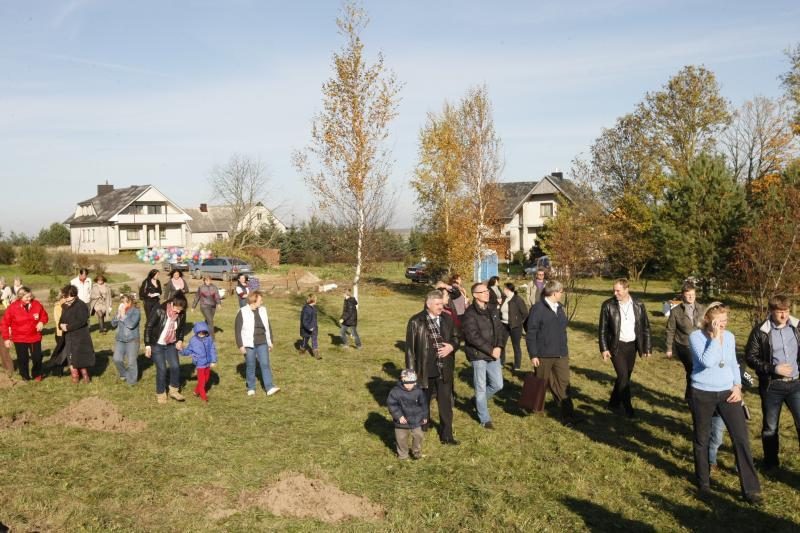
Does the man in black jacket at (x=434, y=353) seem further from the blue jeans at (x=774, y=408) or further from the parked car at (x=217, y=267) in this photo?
the parked car at (x=217, y=267)

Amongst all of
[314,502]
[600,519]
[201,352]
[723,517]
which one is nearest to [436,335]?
[314,502]

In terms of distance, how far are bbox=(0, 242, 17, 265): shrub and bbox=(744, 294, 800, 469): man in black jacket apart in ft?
163

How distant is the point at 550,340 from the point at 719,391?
2.79 m

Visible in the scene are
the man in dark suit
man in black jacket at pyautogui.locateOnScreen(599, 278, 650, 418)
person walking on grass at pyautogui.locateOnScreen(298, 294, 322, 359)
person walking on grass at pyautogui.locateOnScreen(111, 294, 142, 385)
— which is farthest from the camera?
person walking on grass at pyautogui.locateOnScreen(298, 294, 322, 359)

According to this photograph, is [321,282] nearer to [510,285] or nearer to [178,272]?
[178,272]

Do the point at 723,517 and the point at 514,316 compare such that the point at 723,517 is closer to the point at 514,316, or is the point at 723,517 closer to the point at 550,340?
the point at 550,340

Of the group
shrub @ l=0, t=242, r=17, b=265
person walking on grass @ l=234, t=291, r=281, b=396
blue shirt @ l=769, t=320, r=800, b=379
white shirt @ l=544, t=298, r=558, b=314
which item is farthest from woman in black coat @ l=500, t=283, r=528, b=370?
shrub @ l=0, t=242, r=17, b=265

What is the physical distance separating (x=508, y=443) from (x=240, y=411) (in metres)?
4.35

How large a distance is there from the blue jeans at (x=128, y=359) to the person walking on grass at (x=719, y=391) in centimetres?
954

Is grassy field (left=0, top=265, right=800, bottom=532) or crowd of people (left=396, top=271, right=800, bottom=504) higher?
crowd of people (left=396, top=271, right=800, bottom=504)

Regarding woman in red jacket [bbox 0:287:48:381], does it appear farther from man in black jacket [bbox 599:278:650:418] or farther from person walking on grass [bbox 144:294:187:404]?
man in black jacket [bbox 599:278:650:418]

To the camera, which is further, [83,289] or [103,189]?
[103,189]

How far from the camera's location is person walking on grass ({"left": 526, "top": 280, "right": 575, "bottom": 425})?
9.02 metres

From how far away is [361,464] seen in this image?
25.3 ft
